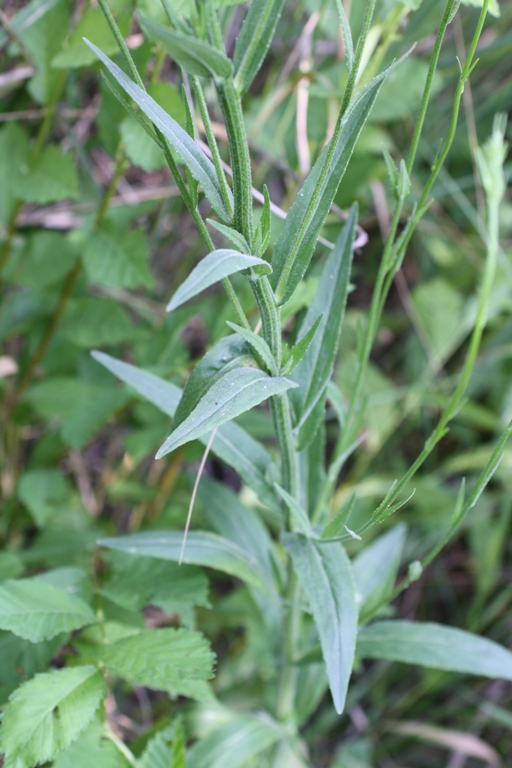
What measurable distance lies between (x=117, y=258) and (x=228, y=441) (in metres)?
0.42

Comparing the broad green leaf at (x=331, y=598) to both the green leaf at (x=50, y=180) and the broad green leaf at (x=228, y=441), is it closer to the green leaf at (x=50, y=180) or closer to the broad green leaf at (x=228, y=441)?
the broad green leaf at (x=228, y=441)

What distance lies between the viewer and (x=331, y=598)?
78 centimetres

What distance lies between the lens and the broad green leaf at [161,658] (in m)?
0.74

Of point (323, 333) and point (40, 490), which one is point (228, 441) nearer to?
point (323, 333)

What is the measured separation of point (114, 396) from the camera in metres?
1.24

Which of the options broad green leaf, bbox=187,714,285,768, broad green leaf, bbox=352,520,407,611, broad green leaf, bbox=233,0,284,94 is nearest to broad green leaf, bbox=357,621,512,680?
broad green leaf, bbox=352,520,407,611

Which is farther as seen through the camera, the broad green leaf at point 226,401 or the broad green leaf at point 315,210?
the broad green leaf at point 315,210

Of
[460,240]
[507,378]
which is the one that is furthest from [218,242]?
[507,378]

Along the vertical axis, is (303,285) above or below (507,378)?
above

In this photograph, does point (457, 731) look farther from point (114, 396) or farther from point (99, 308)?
point (99, 308)

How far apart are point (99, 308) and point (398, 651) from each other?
789mm

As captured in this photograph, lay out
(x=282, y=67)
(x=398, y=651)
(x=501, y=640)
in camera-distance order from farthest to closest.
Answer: (x=501, y=640) → (x=282, y=67) → (x=398, y=651)

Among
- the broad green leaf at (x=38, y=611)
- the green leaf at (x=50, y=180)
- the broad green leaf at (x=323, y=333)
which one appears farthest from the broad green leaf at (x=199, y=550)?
the green leaf at (x=50, y=180)

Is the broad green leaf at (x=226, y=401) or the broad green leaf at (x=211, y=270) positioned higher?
the broad green leaf at (x=211, y=270)
